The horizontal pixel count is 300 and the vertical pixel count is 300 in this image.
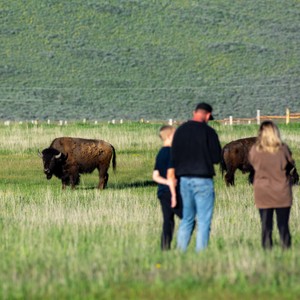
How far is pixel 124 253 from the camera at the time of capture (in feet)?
40.2

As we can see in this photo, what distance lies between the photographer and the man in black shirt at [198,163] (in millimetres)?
12391

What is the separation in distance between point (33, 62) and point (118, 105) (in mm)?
10397

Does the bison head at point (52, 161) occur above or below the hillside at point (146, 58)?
below

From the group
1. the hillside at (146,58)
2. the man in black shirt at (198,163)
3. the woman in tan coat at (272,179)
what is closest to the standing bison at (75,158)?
the man in black shirt at (198,163)

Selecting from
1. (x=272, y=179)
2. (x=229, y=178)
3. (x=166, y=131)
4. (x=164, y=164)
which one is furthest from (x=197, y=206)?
(x=229, y=178)

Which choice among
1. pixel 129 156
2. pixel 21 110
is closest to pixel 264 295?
pixel 129 156

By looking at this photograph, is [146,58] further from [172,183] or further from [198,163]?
[198,163]

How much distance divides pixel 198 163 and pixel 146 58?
252ft

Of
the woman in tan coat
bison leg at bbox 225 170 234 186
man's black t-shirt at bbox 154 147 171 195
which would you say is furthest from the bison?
the woman in tan coat

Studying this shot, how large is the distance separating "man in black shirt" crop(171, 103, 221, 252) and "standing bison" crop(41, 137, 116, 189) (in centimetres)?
1373

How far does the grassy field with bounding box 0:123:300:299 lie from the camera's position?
10.0m

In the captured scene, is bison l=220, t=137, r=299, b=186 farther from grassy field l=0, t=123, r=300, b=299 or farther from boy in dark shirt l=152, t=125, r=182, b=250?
boy in dark shirt l=152, t=125, r=182, b=250

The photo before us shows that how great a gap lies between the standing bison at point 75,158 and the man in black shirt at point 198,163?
1373cm

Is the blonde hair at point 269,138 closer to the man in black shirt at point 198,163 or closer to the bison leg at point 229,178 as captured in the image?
the man in black shirt at point 198,163
